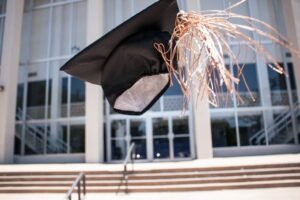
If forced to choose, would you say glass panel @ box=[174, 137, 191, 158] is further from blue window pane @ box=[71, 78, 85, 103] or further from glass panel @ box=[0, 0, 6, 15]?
glass panel @ box=[0, 0, 6, 15]

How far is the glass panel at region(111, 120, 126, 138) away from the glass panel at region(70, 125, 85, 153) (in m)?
1.36

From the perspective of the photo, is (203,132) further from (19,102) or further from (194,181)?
(19,102)

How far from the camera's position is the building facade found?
11.8 meters

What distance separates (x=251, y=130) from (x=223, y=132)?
1.19m

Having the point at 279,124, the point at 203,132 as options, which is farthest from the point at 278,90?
the point at 203,132

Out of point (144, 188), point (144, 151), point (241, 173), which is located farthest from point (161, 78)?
point (144, 151)

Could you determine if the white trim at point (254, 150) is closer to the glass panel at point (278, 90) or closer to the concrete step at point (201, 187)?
the glass panel at point (278, 90)

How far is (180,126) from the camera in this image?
12031 millimetres

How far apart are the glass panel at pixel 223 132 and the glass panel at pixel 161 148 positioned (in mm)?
1966

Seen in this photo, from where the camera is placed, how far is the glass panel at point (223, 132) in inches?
468

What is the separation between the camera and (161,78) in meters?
1.93

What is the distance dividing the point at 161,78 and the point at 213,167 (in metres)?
6.38

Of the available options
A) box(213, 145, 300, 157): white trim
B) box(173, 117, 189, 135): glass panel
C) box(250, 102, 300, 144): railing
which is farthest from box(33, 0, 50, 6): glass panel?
box(250, 102, 300, 144): railing

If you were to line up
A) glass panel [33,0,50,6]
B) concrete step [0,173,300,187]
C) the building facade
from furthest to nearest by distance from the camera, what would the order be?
glass panel [33,0,50,6], the building facade, concrete step [0,173,300,187]
